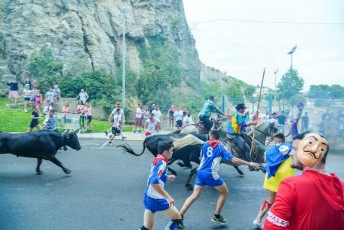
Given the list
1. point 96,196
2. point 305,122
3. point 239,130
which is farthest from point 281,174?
point 305,122

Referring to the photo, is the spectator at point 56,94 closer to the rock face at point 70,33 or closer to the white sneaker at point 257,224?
the rock face at point 70,33

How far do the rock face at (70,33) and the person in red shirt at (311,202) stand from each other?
2645cm

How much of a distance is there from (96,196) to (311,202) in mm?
5851

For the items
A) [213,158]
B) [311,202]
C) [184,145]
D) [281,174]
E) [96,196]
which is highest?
[311,202]

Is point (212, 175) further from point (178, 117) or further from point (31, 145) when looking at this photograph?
point (178, 117)

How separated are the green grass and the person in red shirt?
17.4 meters

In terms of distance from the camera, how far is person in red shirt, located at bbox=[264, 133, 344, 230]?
7.91 ft

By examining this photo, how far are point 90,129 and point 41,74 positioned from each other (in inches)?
396

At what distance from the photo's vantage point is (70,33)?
99.0 ft

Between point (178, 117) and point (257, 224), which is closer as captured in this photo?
point (257, 224)

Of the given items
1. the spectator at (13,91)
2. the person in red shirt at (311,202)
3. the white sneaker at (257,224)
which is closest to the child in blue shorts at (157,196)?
the white sneaker at (257,224)

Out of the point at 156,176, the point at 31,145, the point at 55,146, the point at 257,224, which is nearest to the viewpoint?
the point at 156,176

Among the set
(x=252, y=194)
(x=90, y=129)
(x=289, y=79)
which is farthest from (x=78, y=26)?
(x=252, y=194)

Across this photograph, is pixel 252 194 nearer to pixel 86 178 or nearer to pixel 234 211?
pixel 234 211
